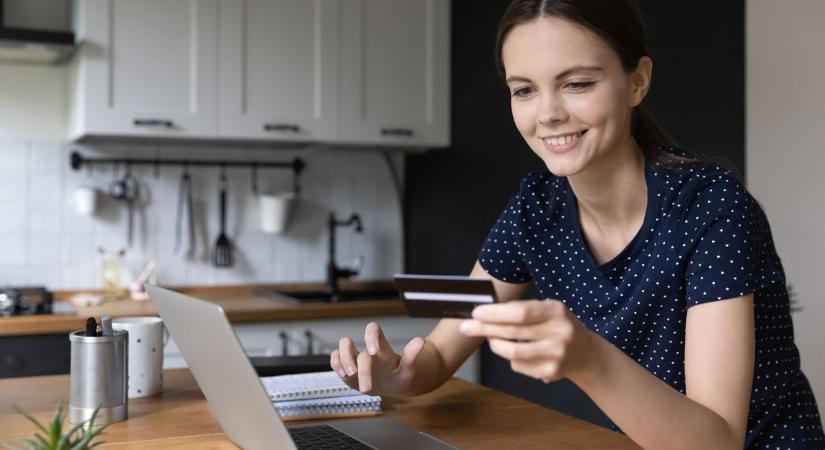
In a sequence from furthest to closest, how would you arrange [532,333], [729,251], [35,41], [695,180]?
[35,41] → [695,180] → [729,251] → [532,333]

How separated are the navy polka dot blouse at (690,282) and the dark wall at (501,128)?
3.01 ft

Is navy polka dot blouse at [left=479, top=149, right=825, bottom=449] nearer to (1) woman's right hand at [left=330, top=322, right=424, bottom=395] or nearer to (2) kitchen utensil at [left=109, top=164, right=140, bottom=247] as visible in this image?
(1) woman's right hand at [left=330, top=322, right=424, bottom=395]

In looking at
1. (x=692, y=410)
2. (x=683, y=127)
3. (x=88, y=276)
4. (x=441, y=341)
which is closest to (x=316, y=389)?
(x=441, y=341)

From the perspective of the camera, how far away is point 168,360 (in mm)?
3178

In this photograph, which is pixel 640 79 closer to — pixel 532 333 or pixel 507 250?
pixel 507 250

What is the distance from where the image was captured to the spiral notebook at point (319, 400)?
1.52m

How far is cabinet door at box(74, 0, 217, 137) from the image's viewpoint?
319 cm

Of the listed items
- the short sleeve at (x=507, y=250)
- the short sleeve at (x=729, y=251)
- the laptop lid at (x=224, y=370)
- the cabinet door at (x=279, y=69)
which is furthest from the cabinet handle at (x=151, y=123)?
the short sleeve at (x=729, y=251)

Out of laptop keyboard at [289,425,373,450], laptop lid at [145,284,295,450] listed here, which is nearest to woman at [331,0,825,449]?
laptop keyboard at [289,425,373,450]

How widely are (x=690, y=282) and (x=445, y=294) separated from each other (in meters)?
0.46

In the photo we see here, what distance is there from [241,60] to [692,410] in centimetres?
260

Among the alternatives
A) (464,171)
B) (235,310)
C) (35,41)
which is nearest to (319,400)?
(235,310)

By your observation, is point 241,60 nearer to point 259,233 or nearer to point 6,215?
point 259,233

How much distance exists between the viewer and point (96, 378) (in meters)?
1.45
